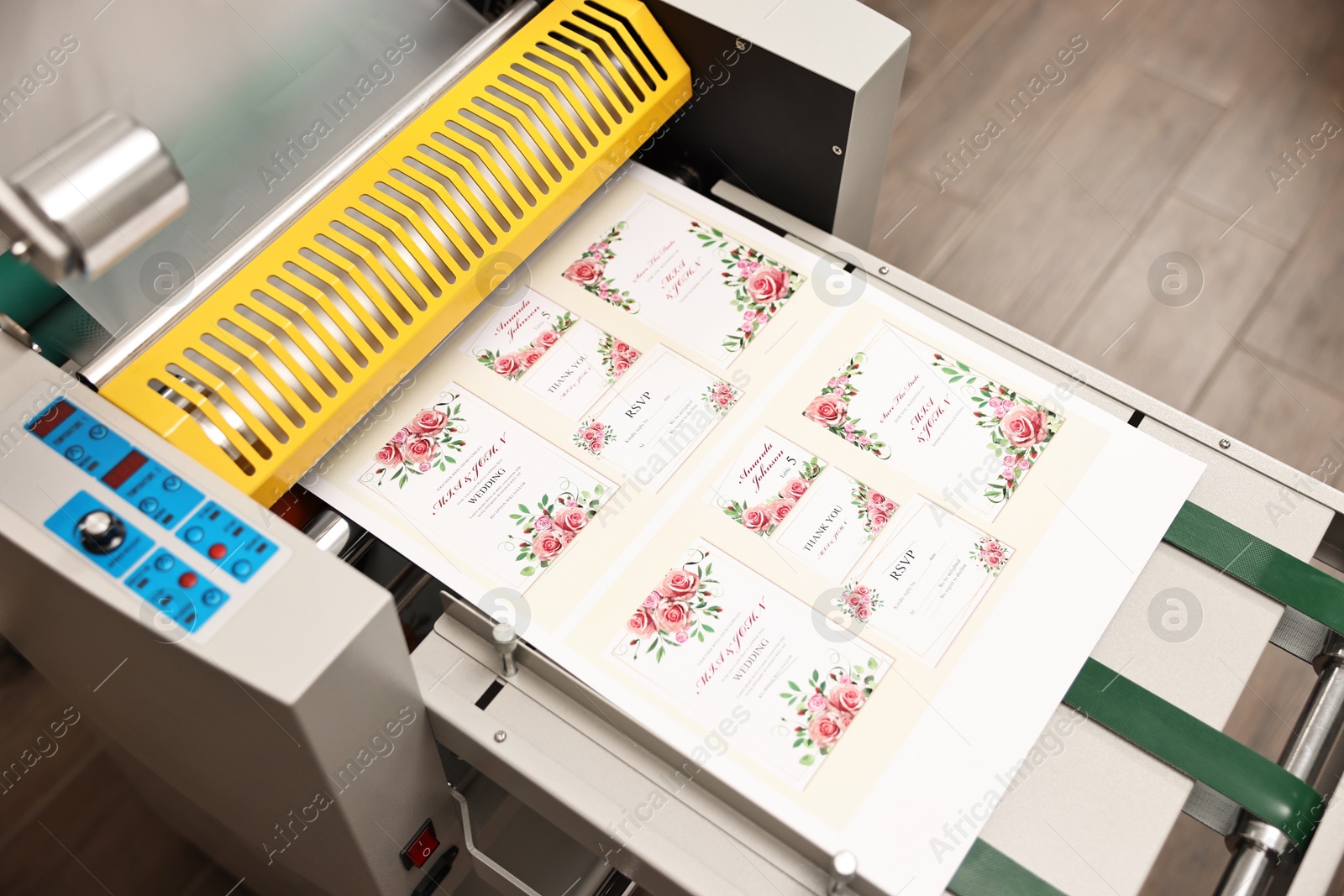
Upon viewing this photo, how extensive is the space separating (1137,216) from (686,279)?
145 centimetres

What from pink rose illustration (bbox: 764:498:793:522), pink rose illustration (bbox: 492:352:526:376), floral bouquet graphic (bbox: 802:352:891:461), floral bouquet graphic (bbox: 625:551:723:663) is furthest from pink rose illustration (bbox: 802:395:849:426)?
pink rose illustration (bbox: 492:352:526:376)

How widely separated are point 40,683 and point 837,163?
5.09 feet

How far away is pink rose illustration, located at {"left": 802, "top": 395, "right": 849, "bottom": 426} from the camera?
1195 millimetres

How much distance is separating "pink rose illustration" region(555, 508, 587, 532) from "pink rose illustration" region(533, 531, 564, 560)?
0.01 m

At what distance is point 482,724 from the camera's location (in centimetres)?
103

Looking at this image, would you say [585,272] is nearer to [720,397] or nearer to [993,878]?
[720,397]

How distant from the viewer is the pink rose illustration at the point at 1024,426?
3.89ft

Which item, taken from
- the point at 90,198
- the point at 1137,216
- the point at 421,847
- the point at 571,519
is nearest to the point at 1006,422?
the point at 571,519

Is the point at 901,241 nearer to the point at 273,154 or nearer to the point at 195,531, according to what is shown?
the point at 273,154

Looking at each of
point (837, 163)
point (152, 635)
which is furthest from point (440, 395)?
point (837, 163)

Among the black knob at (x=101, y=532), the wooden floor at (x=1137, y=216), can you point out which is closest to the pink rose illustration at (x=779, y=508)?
the black knob at (x=101, y=532)

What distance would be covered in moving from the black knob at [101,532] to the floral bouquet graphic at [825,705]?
0.59 meters

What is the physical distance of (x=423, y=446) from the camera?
1.18 m

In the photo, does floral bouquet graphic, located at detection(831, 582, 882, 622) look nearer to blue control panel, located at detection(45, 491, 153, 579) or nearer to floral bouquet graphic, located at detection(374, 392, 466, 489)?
floral bouquet graphic, located at detection(374, 392, 466, 489)
